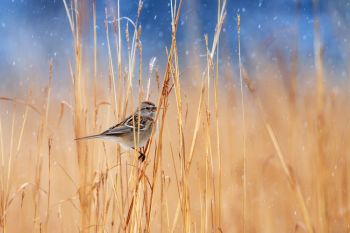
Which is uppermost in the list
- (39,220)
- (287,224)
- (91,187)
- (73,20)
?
(73,20)

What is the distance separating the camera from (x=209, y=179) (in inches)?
68.5

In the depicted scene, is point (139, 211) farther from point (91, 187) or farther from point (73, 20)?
point (73, 20)

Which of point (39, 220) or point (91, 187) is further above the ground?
point (91, 187)

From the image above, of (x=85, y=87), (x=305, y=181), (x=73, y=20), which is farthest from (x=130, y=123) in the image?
(x=305, y=181)

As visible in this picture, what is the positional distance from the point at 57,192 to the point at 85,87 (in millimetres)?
1252

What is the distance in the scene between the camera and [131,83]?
1.75 metres

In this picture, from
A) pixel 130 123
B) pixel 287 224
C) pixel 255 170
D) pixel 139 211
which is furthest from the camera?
pixel 287 224

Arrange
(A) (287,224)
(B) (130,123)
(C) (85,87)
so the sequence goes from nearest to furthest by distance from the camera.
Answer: (C) (85,87) < (B) (130,123) < (A) (287,224)

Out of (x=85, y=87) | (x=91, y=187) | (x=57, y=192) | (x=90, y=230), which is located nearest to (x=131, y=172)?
(x=91, y=187)

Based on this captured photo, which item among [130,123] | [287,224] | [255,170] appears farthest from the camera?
[287,224]

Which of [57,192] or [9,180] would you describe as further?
[57,192]

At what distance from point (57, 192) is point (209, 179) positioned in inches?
57.2

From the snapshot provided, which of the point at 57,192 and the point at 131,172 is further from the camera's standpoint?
the point at 57,192

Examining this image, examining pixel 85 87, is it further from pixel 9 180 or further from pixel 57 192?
pixel 57 192
